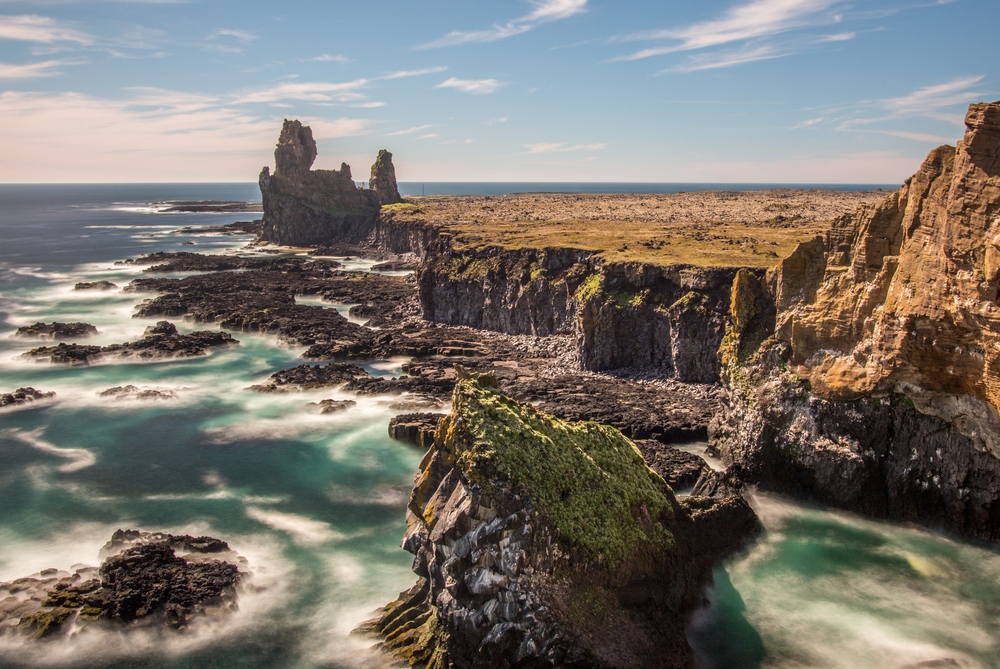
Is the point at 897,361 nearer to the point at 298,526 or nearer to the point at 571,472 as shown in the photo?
the point at 571,472

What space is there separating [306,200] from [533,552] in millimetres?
131137

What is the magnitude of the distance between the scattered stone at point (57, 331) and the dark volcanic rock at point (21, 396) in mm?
18461

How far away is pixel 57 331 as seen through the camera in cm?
6831

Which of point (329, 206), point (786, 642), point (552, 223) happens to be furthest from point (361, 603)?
point (329, 206)

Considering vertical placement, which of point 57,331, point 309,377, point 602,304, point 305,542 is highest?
point 602,304

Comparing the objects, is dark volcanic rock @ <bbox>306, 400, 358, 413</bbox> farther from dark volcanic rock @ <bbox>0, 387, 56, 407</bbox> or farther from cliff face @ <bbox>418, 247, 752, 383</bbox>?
dark volcanic rock @ <bbox>0, 387, 56, 407</bbox>

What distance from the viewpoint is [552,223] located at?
95500 millimetres

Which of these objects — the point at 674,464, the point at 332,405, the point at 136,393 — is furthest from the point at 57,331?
the point at 674,464

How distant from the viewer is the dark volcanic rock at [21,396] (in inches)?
1923

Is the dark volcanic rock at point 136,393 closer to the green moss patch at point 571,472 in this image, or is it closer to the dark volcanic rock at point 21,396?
the dark volcanic rock at point 21,396

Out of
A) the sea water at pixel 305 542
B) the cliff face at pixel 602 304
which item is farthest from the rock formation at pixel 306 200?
the sea water at pixel 305 542

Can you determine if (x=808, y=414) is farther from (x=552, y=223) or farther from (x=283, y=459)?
(x=552, y=223)

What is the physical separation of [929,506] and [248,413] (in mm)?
39479

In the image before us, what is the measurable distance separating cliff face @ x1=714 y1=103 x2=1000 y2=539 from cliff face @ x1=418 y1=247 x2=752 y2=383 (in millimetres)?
11142
